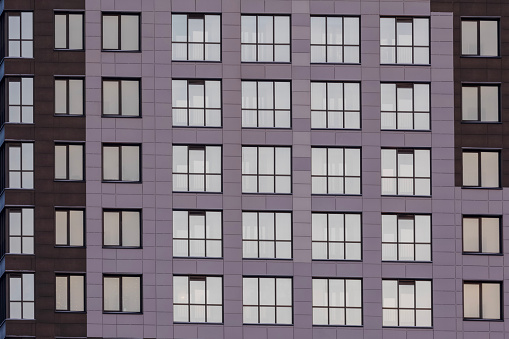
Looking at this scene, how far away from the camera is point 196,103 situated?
4815 inches

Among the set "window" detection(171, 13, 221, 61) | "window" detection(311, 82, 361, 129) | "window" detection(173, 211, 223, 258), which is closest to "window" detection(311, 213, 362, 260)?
"window" detection(311, 82, 361, 129)

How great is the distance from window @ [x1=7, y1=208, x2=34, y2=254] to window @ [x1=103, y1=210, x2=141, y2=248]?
4137 millimetres

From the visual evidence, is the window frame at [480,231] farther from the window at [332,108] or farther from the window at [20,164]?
the window at [20,164]

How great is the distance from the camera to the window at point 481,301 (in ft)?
399

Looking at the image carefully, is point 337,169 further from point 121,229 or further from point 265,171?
point 121,229

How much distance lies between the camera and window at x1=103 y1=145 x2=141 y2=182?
121 m

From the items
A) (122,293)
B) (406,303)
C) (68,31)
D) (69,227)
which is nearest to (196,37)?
(68,31)

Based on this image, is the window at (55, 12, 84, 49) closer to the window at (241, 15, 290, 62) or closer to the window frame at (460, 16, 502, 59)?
the window at (241, 15, 290, 62)

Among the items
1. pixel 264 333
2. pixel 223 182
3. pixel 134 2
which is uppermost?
pixel 134 2

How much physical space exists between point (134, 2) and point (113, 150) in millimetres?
8570

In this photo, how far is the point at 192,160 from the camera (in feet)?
400

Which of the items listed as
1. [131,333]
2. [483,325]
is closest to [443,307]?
[483,325]

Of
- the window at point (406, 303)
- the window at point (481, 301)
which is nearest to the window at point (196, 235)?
the window at point (406, 303)

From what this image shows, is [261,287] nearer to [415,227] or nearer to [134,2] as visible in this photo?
[415,227]
